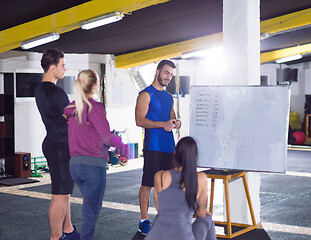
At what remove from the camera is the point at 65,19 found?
20.4 ft

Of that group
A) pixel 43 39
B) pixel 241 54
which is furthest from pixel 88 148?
pixel 43 39

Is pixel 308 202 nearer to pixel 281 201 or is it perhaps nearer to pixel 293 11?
pixel 281 201

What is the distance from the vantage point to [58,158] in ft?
11.6

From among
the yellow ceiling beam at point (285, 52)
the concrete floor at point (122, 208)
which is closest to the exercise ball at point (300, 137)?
the yellow ceiling beam at point (285, 52)

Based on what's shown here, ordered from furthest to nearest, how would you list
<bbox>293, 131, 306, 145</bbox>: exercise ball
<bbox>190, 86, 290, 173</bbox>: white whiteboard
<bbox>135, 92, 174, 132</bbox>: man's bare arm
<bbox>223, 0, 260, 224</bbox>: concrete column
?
<bbox>293, 131, 306, 145</bbox>: exercise ball → <bbox>223, 0, 260, 224</bbox>: concrete column → <bbox>135, 92, 174, 132</bbox>: man's bare arm → <bbox>190, 86, 290, 173</bbox>: white whiteboard

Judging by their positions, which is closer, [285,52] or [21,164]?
[21,164]

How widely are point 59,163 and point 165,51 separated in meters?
6.47

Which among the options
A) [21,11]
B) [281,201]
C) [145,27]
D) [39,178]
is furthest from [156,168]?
[39,178]

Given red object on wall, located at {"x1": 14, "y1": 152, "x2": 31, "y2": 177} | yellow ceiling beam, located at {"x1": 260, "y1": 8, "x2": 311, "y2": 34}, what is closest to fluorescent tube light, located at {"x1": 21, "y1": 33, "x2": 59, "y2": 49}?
red object on wall, located at {"x1": 14, "y1": 152, "x2": 31, "y2": 177}

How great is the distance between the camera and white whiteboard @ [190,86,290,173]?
12.6 ft

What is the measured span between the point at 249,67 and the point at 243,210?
1.40 metres

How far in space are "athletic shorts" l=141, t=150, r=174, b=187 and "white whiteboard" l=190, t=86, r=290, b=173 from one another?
32cm

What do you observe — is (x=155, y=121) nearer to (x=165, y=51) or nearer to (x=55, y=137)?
(x=55, y=137)

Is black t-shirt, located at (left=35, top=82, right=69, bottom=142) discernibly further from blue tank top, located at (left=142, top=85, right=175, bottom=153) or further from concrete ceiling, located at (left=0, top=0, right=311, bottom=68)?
concrete ceiling, located at (left=0, top=0, right=311, bottom=68)
